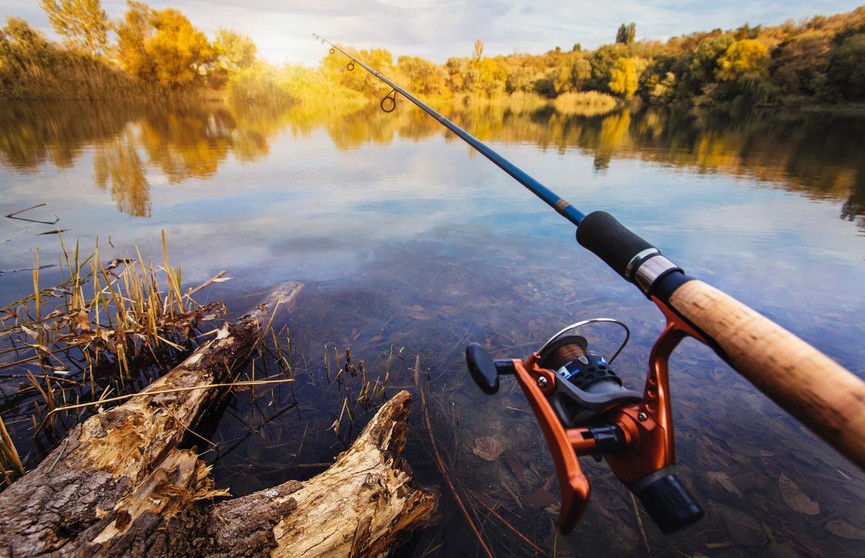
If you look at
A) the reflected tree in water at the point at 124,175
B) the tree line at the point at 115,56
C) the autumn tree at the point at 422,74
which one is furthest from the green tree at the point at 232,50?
the reflected tree in water at the point at 124,175

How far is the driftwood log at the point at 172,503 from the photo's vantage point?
1560mm

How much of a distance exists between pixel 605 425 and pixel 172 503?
2052mm

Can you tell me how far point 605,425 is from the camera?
1790mm

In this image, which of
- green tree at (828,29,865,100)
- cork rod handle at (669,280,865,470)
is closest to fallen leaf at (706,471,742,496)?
cork rod handle at (669,280,865,470)

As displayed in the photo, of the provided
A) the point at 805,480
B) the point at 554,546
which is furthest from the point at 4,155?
the point at 805,480

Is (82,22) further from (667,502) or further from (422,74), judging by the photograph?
(667,502)

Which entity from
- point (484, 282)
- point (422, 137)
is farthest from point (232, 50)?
point (484, 282)

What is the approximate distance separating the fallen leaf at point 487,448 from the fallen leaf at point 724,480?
1495 millimetres

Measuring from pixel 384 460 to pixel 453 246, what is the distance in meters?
4.80

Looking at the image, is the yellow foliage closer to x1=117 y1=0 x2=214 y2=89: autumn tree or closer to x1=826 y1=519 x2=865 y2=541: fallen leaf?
x1=826 y1=519 x2=865 y2=541: fallen leaf

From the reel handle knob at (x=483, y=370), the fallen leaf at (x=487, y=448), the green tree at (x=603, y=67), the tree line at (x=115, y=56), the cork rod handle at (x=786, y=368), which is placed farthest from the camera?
the green tree at (x=603, y=67)

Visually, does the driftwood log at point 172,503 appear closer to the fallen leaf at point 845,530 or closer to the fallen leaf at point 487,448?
the fallen leaf at point 487,448

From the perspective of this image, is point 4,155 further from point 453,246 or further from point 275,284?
point 453,246

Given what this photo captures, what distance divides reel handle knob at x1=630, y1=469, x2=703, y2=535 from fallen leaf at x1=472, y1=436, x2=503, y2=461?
1.43m
